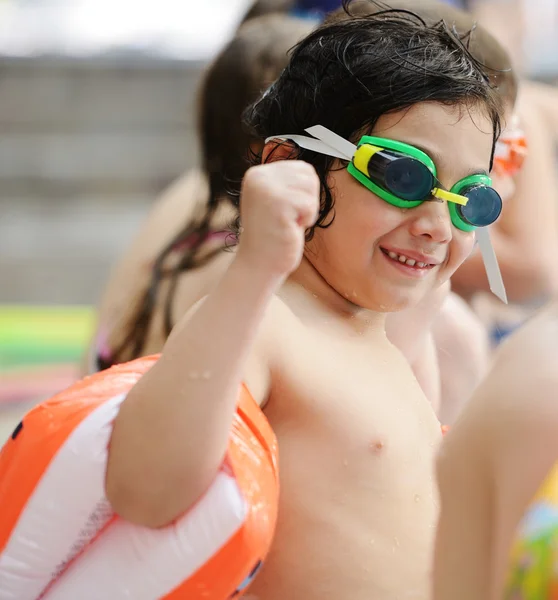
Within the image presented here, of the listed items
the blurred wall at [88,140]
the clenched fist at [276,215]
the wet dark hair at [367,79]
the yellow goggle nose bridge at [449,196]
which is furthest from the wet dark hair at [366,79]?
the blurred wall at [88,140]

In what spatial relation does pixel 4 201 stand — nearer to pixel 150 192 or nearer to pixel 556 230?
pixel 150 192

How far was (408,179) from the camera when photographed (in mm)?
1132

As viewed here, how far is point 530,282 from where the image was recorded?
2676mm

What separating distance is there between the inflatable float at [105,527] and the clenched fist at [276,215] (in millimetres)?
171

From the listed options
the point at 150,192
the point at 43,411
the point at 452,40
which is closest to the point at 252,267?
the point at 43,411

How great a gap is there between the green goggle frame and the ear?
93 millimetres

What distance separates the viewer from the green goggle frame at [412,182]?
3.72 ft

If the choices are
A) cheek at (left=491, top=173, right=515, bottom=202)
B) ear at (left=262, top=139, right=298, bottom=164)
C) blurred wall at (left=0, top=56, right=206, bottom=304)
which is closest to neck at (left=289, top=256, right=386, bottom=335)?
ear at (left=262, top=139, right=298, bottom=164)

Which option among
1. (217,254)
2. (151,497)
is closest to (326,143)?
(151,497)

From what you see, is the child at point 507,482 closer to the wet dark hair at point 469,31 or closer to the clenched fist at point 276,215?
the clenched fist at point 276,215

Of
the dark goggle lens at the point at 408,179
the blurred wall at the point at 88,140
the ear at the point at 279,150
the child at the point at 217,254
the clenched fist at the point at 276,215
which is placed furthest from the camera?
the blurred wall at the point at 88,140

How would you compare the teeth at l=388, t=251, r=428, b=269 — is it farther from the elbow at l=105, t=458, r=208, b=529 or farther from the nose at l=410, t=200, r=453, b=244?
the elbow at l=105, t=458, r=208, b=529

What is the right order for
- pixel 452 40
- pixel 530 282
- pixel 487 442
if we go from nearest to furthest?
pixel 487 442 < pixel 452 40 < pixel 530 282

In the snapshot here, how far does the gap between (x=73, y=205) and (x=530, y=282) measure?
4.22 metres
